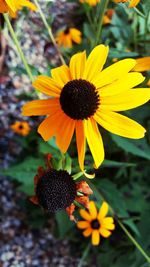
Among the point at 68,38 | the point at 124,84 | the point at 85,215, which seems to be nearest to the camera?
the point at 124,84

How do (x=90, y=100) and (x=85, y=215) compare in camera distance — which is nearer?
(x=90, y=100)

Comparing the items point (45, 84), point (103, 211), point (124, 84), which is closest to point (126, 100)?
point (124, 84)

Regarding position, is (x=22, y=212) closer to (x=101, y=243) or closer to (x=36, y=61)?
(x=101, y=243)

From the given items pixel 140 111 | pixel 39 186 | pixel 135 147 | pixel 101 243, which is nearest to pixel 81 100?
pixel 39 186

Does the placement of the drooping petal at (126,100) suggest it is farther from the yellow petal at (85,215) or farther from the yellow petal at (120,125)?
the yellow petal at (85,215)

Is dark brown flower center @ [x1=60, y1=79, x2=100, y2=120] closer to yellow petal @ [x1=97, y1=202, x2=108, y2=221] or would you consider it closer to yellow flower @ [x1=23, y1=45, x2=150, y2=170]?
yellow flower @ [x1=23, y1=45, x2=150, y2=170]

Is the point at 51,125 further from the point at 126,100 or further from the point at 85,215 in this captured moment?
the point at 85,215
